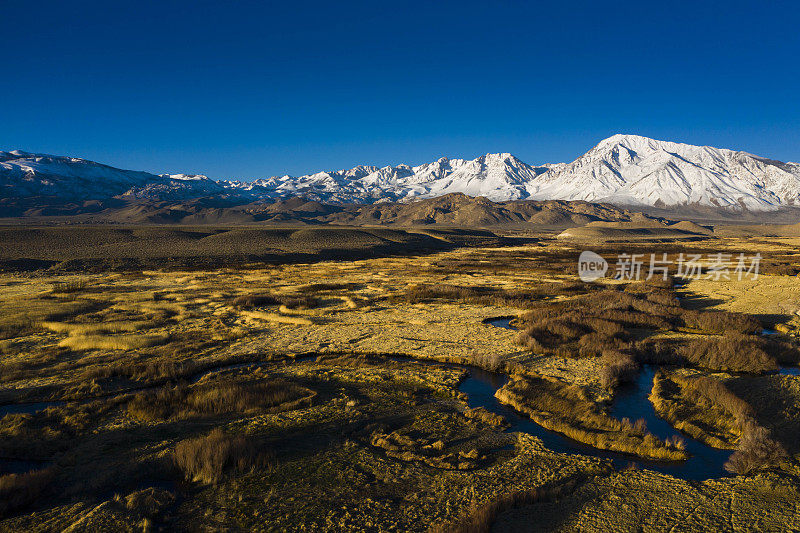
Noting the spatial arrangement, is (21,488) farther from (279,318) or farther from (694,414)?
(279,318)

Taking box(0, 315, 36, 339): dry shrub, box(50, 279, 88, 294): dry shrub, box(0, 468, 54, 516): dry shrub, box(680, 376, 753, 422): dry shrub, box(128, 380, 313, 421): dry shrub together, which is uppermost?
box(680, 376, 753, 422): dry shrub

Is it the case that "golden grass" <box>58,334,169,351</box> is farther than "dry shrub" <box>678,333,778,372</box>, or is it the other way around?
"golden grass" <box>58,334,169,351</box>

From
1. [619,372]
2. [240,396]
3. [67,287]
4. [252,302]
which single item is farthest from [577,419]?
[67,287]

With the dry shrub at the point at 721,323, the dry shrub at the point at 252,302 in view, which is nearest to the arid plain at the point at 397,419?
the dry shrub at the point at 721,323

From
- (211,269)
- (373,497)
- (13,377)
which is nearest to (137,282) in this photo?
(211,269)

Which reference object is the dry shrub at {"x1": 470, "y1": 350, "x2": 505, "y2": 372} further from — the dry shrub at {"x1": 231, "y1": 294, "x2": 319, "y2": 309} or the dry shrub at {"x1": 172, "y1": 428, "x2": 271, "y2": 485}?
the dry shrub at {"x1": 231, "y1": 294, "x2": 319, "y2": 309}

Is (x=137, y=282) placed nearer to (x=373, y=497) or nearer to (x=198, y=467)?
(x=198, y=467)

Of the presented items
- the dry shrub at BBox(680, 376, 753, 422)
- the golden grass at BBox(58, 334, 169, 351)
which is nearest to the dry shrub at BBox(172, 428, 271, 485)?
the golden grass at BBox(58, 334, 169, 351)
